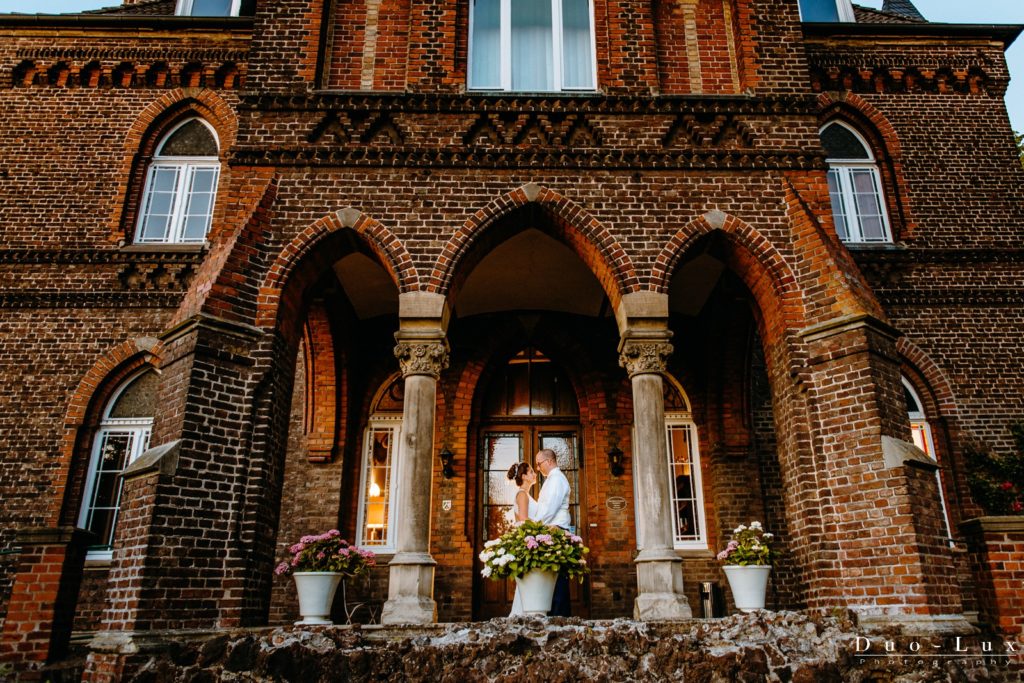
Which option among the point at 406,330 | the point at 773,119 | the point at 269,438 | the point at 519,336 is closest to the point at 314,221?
the point at 406,330

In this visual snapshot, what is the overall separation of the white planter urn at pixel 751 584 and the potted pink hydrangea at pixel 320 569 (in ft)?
12.8

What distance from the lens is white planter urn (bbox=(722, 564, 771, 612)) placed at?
24.2 feet

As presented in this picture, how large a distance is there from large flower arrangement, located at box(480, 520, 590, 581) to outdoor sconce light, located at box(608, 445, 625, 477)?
143 inches

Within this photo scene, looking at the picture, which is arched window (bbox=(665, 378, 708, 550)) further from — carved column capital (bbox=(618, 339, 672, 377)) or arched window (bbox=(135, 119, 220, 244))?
arched window (bbox=(135, 119, 220, 244))

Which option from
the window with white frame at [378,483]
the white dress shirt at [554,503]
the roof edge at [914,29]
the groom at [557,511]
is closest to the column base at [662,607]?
the groom at [557,511]

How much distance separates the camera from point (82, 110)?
40.1 feet

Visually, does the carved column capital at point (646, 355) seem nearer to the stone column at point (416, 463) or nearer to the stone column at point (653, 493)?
the stone column at point (653, 493)

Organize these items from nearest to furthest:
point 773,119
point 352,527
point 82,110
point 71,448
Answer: point 773,119
point 71,448
point 352,527
point 82,110

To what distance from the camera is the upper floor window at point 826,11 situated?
13.6 meters

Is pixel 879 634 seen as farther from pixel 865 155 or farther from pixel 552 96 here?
pixel 865 155

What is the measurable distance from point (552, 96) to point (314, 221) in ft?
11.3

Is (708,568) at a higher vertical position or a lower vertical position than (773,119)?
lower

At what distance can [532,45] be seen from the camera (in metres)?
10.1

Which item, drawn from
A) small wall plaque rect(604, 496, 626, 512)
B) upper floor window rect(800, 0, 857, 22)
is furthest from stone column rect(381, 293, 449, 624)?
upper floor window rect(800, 0, 857, 22)
